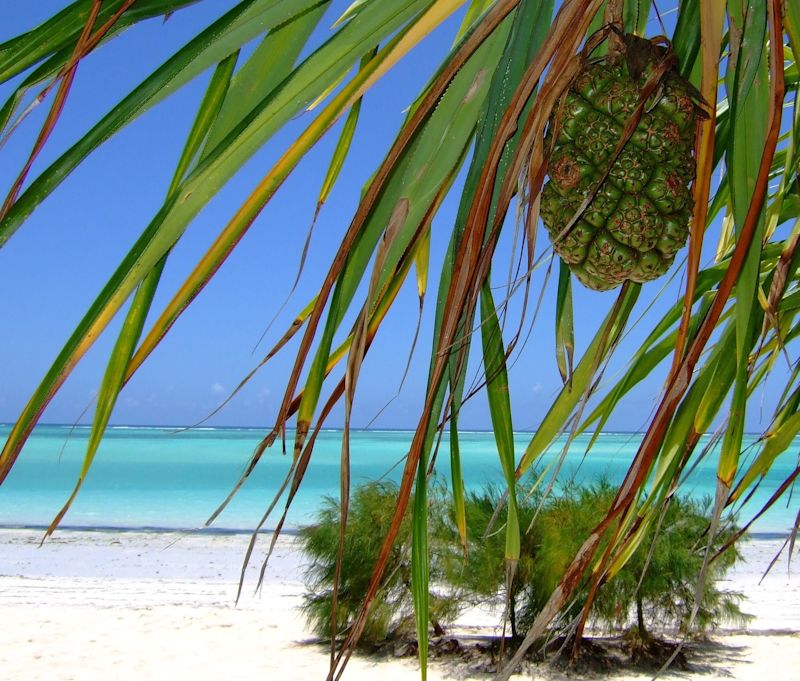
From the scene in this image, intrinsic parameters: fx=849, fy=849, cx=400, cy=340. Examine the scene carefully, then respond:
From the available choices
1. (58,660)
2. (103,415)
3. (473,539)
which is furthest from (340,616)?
(103,415)

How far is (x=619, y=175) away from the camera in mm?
719

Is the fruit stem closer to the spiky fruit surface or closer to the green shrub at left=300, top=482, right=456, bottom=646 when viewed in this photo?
the spiky fruit surface

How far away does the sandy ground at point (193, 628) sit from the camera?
618 centimetres

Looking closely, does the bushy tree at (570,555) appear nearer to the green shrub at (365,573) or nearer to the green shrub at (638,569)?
the green shrub at (638,569)

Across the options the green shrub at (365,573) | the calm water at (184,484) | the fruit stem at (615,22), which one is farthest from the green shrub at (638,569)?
the fruit stem at (615,22)

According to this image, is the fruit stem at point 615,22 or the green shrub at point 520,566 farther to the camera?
the green shrub at point 520,566

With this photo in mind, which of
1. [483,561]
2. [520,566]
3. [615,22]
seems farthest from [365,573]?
[615,22]

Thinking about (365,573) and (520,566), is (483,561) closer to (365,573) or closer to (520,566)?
(520,566)

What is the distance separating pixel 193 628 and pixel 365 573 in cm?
179

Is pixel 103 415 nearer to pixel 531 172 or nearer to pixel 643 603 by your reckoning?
pixel 531 172

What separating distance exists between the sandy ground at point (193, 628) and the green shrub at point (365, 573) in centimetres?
30

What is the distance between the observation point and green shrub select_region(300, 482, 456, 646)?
21.8 feet

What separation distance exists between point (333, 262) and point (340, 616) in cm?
676

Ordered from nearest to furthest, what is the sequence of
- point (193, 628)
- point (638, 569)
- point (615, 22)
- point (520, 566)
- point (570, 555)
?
1. point (615, 22)
2. point (570, 555)
3. point (638, 569)
4. point (520, 566)
5. point (193, 628)
